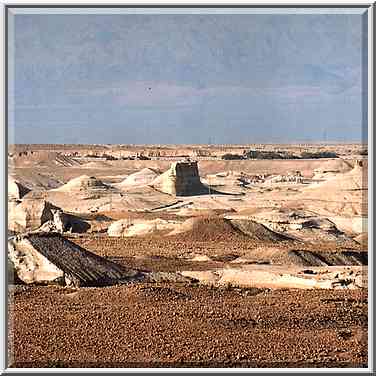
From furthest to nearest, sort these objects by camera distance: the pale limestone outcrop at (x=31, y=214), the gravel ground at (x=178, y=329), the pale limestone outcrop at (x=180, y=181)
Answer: the pale limestone outcrop at (x=180, y=181) < the pale limestone outcrop at (x=31, y=214) < the gravel ground at (x=178, y=329)

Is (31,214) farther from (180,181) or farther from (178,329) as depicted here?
(178,329)

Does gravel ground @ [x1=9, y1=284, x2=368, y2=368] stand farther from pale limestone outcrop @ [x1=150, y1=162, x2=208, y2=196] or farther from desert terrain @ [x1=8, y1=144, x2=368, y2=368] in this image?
pale limestone outcrop @ [x1=150, y1=162, x2=208, y2=196]

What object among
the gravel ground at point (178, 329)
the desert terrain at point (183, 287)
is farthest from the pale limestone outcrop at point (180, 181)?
the gravel ground at point (178, 329)

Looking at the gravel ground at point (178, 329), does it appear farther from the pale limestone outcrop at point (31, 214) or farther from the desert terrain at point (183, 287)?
the pale limestone outcrop at point (31, 214)

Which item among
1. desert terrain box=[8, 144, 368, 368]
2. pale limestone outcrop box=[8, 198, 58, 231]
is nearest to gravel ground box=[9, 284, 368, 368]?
desert terrain box=[8, 144, 368, 368]

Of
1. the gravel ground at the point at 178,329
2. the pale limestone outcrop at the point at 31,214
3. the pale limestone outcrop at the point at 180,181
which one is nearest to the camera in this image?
the gravel ground at the point at 178,329

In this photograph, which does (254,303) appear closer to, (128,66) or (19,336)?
(19,336)

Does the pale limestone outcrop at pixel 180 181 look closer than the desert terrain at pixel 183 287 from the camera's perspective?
No

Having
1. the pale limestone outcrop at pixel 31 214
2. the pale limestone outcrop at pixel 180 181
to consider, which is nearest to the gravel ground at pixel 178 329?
the pale limestone outcrop at pixel 31 214

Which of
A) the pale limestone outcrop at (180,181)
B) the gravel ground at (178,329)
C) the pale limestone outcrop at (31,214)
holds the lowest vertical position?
the gravel ground at (178,329)

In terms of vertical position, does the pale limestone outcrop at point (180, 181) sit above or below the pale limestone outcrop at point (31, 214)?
above
